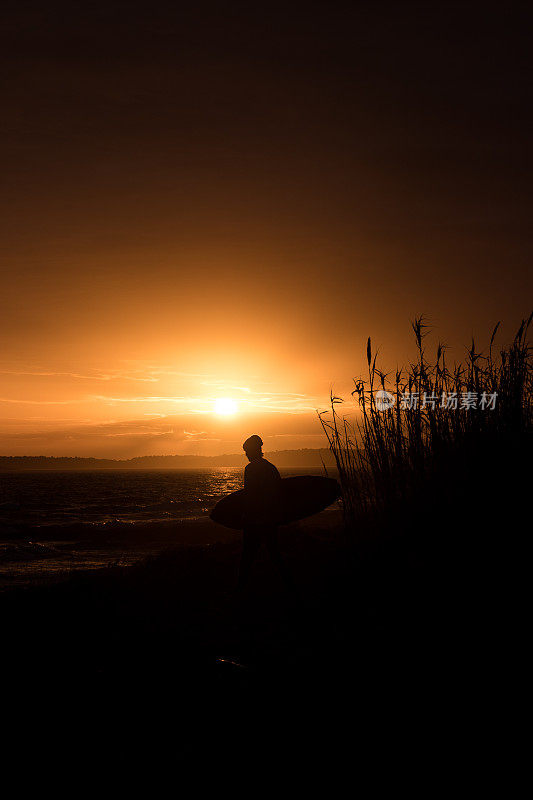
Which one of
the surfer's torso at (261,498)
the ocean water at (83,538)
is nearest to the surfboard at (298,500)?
the surfer's torso at (261,498)

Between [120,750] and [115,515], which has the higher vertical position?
[120,750]

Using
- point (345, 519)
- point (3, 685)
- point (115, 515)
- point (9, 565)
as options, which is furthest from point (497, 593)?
point (115, 515)

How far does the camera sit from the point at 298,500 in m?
7.96

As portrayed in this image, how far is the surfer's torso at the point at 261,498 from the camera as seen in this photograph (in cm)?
702

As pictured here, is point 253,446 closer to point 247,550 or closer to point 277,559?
point 247,550

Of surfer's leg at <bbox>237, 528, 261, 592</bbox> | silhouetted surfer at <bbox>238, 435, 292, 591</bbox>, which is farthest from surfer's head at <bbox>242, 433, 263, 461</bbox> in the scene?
surfer's leg at <bbox>237, 528, 261, 592</bbox>

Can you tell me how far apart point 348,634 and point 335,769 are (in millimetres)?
2406

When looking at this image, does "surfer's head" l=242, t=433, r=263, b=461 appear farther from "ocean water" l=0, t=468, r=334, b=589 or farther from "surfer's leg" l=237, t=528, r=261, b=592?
"ocean water" l=0, t=468, r=334, b=589

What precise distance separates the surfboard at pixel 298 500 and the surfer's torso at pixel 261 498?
0.60 metres

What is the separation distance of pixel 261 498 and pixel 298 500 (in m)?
1.09

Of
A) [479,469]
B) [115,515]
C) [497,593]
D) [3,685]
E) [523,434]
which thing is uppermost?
[523,434]

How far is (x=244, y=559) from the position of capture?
720cm

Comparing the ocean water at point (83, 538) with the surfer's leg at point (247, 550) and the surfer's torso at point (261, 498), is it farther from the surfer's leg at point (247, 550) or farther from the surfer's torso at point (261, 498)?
the surfer's torso at point (261, 498)

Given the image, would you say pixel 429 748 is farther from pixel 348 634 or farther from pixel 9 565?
pixel 9 565
